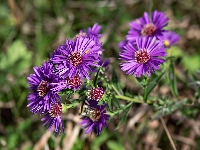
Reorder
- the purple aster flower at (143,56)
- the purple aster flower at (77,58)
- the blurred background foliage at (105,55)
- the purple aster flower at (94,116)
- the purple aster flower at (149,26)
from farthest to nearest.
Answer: the blurred background foliage at (105,55), the purple aster flower at (149,26), the purple aster flower at (94,116), the purple aster flower at (143,56), the purple aster flower at (77,58)

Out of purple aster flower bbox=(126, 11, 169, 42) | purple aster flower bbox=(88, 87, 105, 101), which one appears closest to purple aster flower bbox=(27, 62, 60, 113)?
purple aster flower bbox=(88, 87, 105, 101)

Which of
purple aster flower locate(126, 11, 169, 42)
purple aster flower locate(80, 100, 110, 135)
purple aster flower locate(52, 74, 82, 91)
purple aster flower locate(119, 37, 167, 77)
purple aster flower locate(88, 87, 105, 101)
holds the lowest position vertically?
purple aster flower locate(80, 100, 110, 135)

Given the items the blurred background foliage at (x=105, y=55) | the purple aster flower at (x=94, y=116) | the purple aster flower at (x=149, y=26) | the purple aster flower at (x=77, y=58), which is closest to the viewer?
the purple aster flower at (x=77, y=58)

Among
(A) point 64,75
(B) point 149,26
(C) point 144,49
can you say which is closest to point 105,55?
(B) point 149,26

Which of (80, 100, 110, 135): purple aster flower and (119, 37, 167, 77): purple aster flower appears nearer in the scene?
(119, 37, 167, 77): purple aster flower

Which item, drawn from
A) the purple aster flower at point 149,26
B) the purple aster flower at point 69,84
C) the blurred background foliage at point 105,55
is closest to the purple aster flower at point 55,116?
the purple aster flower at point 69,84

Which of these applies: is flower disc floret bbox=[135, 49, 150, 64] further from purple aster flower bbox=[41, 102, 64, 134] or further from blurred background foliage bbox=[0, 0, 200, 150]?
blurred background foliage bbox=[0, 0, 200, 150]

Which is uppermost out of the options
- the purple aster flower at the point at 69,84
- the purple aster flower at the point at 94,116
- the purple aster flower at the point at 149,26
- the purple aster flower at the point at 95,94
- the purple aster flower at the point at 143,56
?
the purple aster flower at the point at 149,26

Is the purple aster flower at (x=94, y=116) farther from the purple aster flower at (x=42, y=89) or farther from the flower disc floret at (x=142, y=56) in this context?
the flower disc floret at (x=142, y=56)

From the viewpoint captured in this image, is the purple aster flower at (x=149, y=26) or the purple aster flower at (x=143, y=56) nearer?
the purple aster flower at (x=143, y=56)
